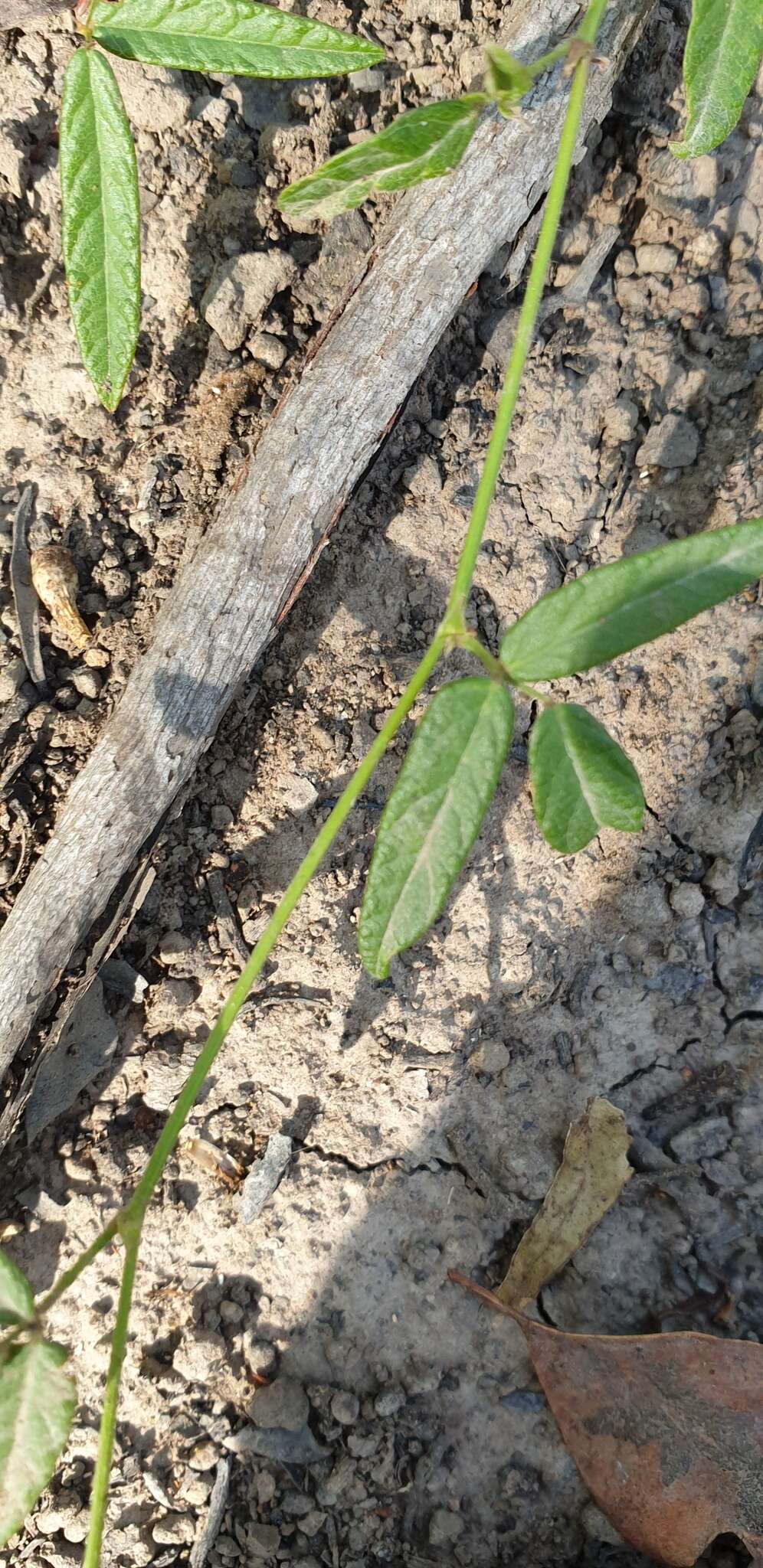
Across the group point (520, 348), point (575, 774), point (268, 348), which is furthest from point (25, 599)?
point (575, 774)

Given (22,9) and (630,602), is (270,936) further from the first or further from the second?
(22,9)

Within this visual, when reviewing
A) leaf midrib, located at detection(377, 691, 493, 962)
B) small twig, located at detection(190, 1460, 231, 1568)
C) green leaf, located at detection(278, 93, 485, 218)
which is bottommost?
small twig, located at detection(190, 1460, 231, 1568)

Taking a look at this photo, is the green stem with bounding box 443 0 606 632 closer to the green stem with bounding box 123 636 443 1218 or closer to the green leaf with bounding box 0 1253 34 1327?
the green stem with bounding box 123 636 443 1218

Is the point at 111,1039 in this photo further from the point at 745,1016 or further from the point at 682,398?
the point at 682,398

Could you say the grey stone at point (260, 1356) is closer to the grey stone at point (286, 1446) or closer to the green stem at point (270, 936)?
the grey stone at point (286, 1446)

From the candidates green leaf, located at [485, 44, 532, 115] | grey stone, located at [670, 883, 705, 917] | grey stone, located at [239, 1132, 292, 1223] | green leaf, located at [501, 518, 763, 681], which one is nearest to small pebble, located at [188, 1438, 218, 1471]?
grey stone, located at [239, 1132, 292, 1223]

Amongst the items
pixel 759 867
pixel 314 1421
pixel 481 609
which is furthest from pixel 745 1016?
pixel 314 1421

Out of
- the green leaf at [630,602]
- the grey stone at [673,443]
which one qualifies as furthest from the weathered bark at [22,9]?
the green leaf at [630,602]
